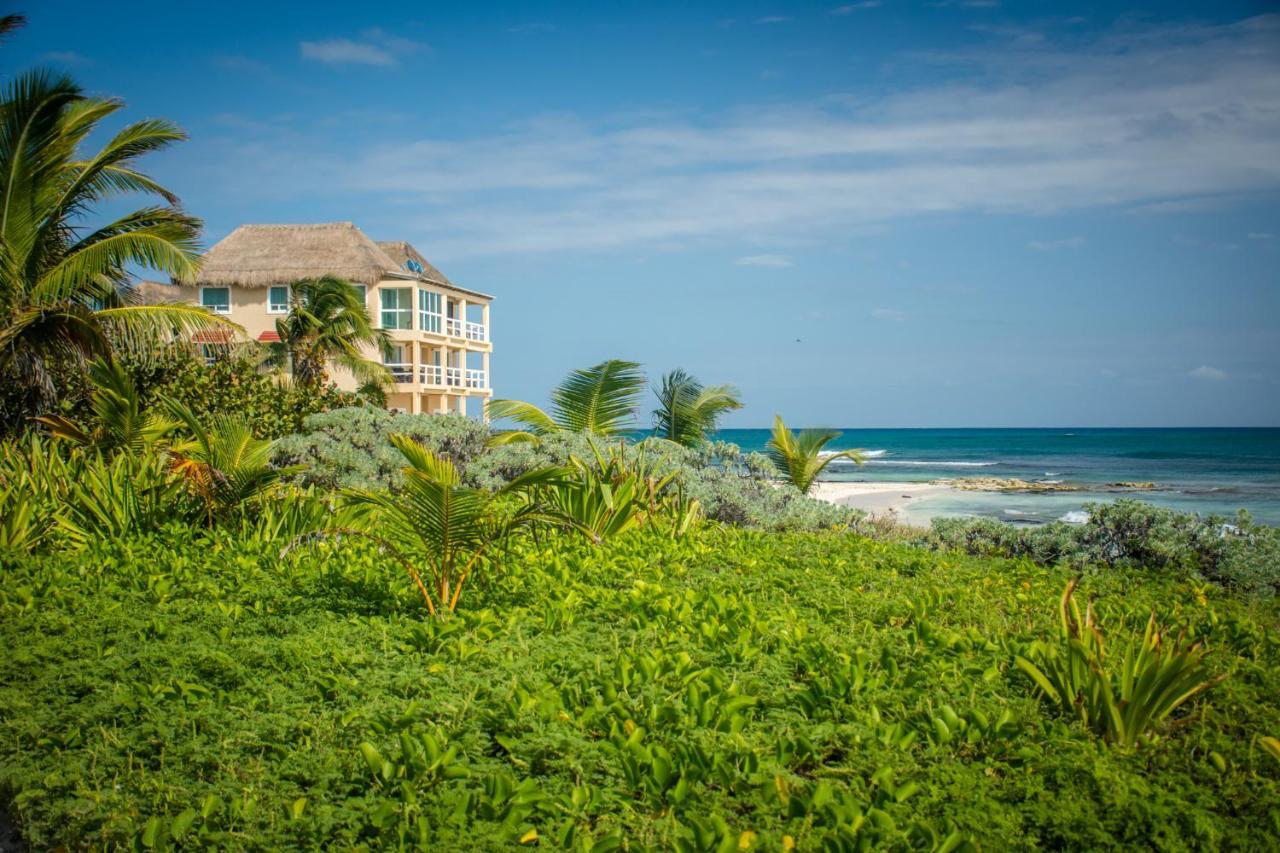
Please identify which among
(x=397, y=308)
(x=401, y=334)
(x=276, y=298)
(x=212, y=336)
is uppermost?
(x=276, y=298)

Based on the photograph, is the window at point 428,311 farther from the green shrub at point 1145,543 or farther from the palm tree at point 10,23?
the green shrub at point 1145,543

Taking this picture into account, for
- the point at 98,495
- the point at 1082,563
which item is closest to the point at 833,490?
the point at 1082,563

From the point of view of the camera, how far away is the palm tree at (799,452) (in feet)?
44.1

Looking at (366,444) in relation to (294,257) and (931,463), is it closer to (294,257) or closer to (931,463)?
(294,257)

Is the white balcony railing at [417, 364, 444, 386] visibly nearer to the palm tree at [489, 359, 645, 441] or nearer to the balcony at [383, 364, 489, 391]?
the balcony at [383, 364, 489, 391]

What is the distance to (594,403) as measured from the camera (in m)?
12.3

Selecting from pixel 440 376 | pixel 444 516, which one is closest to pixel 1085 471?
pixel 440 376

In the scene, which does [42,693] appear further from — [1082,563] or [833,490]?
[833,490]

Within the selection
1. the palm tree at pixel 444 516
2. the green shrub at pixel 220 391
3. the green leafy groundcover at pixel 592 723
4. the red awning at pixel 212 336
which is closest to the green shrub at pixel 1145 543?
the green leafy groundcover at pixel 592 723

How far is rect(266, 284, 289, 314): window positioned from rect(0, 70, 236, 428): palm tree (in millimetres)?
20490

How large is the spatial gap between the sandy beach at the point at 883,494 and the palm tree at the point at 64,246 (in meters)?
15.0

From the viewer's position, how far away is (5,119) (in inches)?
433

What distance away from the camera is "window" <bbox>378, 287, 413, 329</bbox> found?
33.3m

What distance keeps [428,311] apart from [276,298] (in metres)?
5.18
